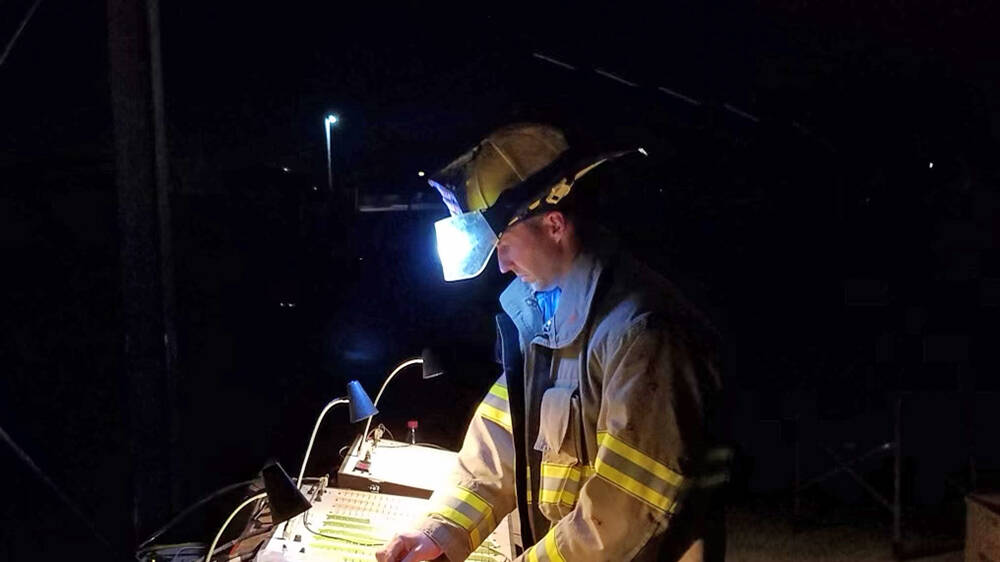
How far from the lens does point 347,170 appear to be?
4.54 metres

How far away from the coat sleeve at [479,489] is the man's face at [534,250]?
40 centimetres

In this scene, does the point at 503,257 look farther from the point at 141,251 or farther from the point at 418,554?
the point at 141,251

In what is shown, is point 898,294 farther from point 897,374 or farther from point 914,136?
point 914,136

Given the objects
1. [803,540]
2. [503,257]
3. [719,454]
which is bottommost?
[803,540]

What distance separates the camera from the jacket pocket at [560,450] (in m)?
1.82

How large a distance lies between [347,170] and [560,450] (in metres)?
3.09

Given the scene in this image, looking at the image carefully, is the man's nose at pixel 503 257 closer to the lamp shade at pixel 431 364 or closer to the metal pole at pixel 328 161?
the lamp shade at pixel 431 364

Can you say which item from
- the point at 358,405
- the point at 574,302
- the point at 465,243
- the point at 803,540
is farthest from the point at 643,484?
the point at 803,540

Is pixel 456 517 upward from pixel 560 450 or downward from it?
downward

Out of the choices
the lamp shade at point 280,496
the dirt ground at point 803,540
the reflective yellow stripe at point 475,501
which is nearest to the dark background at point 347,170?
the dirt ground at point 803,540

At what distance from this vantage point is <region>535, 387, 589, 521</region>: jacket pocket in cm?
182

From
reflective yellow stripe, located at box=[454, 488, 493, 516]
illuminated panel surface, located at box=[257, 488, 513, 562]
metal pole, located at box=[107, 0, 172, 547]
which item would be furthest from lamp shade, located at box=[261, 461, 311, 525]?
metal pole, located at box=[107, 0, 172, 547]

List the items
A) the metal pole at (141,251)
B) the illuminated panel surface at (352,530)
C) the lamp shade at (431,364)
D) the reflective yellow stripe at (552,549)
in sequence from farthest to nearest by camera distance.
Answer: the metal pole at (141,251) → the lamp shade at (431,364) → the illuminated panel surface at (352,530) → the reflective yellow stripe at (552,549)

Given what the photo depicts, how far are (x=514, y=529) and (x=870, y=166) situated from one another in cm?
430
